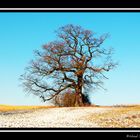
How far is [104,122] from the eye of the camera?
1126 centimetres

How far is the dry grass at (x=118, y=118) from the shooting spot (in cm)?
1094

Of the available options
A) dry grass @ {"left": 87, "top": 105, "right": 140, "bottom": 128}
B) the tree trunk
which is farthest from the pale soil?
the tree trunk

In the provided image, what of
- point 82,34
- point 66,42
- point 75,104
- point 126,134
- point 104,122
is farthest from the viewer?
point 75,104

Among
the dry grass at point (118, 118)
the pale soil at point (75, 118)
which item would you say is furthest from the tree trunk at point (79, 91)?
the dry grass at point (118, 118)

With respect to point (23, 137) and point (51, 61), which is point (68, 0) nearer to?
point (23, 137)

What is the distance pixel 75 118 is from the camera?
12.5 meters

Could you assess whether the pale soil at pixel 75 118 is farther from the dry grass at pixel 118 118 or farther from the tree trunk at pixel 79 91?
the tree trunk at pixel 79 91

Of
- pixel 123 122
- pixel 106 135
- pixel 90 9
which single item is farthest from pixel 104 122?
pixel 90 9

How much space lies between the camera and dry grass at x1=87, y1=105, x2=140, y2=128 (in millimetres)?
10938

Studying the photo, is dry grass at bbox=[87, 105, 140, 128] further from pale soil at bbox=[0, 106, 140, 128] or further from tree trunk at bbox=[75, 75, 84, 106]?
tree trunk at bbox=[75, 75, 84, 106]

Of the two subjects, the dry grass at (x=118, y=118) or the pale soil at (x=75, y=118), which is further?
the dry grass at (x=118, y=118)

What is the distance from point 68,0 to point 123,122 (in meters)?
4.05

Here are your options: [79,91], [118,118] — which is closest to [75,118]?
[118,118]

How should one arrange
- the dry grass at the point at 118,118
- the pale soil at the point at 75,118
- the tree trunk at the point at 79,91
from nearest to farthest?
the pale soil at the point at 75,118 < the dry grass at the point at 118,118 < the tree trunk at the point at 79,91
